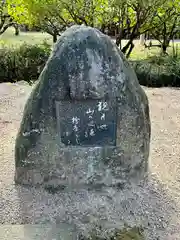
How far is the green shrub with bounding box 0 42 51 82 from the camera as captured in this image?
356 inches

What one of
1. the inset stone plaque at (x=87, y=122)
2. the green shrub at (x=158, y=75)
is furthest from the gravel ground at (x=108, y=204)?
the green shrub at (x=158, y=75)

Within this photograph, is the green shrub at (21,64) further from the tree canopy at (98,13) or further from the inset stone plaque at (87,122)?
the inset stone plaque at (87,122)

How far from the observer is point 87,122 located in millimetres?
3674

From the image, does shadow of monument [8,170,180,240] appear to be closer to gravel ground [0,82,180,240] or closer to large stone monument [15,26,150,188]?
gravel ground [0,82,180,240]

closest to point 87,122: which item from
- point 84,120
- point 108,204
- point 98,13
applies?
point 84,120

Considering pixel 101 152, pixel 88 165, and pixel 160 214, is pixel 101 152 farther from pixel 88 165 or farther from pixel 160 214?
pixel 160 214

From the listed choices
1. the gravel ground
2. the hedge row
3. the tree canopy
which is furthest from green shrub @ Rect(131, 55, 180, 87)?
the gravel ground

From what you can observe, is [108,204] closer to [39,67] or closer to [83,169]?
[83,169]

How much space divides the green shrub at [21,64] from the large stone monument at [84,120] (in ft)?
18.2

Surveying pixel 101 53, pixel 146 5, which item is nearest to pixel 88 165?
pixel 101 53

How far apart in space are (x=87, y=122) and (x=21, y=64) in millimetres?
5818

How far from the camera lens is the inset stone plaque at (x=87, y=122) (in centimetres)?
362

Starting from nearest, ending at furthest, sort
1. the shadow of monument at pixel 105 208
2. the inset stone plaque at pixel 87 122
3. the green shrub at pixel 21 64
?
the shadow of monument at pixel 105 208 → the inset stone plaque at pixel 87 122 → the green shrub at pixel 21 64

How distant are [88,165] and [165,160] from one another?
4.09 ft
